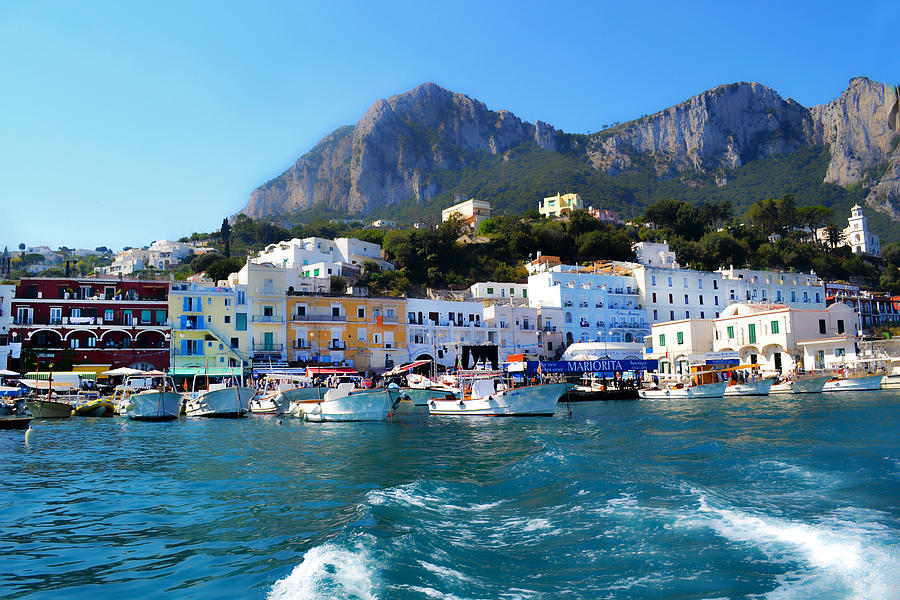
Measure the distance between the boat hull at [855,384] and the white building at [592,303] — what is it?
69.6 feet

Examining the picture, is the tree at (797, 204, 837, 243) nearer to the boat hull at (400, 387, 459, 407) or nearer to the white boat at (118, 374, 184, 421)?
the boat hull at (400, 387, 459, 407)

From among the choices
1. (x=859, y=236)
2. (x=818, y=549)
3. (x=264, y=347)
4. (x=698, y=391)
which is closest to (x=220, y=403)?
(x=264, y=347)

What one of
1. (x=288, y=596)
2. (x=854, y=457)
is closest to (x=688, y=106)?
(x=854, y=457)

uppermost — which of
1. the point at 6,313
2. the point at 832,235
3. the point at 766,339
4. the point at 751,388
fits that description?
the point at 832,235

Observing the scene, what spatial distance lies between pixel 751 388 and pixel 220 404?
31.9 m

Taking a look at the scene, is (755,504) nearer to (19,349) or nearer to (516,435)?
(516,435)

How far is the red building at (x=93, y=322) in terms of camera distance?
48.9 metres

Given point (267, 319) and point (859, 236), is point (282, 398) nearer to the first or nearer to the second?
point (267, 319)

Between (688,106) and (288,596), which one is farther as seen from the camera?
(688,106)

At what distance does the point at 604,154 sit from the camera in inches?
6442

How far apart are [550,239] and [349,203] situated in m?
92.8

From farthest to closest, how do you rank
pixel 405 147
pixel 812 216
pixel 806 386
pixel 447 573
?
pixel 405 147, pixel 812 216, pixel 806 386, pixel 447 573

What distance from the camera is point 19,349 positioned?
154 ft

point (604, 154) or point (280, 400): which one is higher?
point (604, 154)
